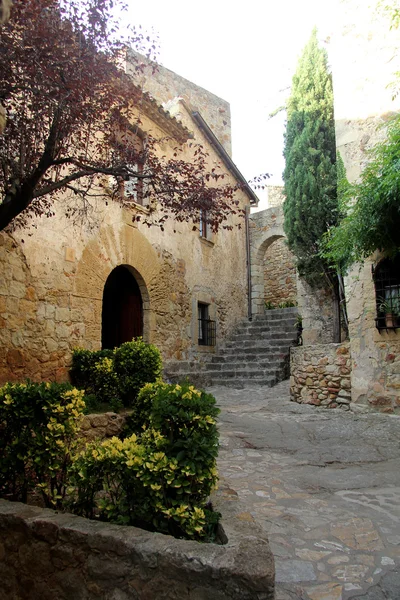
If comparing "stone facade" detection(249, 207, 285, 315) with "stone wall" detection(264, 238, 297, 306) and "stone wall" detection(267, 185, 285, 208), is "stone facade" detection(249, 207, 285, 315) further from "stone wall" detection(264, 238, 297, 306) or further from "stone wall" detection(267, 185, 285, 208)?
"stone wall" detection(267, 185, 285, 208)

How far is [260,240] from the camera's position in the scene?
44.3 feet

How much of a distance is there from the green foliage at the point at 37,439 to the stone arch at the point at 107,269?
167 inches

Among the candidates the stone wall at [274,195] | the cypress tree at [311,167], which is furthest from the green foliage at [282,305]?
the stone wall at [274,195]

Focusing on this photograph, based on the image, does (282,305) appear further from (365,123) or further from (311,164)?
(365,123)

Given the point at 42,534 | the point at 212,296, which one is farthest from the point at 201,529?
the point at 212,296

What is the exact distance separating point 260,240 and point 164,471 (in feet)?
39.5

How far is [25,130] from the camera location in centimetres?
395

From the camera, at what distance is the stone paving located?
207 centimetres

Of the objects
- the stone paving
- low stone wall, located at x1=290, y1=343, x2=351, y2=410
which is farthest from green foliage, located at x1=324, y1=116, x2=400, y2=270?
the stone paving

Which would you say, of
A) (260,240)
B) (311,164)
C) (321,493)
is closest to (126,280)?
(311,164)

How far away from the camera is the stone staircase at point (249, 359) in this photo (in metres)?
9.44

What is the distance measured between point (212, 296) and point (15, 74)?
8041 millimetres

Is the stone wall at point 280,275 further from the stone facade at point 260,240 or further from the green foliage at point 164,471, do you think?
the green foliage at point 164,471

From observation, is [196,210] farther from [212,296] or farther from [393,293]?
[212,296]
